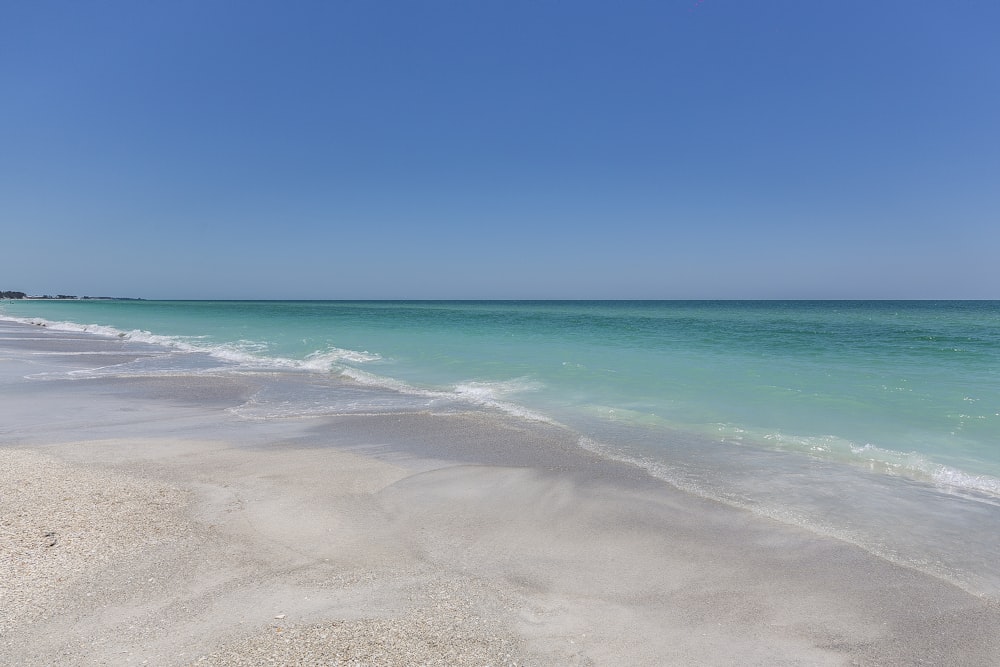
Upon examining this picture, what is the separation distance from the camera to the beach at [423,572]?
126 inches

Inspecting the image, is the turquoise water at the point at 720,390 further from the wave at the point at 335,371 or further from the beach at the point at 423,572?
the beach at the point at 423,572

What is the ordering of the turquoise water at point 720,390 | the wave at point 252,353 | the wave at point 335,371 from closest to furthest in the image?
the turquoise water at point 720,390 < the wave at point 335,371 < the wave at point 252,353

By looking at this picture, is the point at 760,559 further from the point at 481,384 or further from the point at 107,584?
the point at 481,384

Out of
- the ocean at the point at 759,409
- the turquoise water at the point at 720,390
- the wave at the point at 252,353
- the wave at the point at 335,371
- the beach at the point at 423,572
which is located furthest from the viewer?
the wave at the point at 252,353

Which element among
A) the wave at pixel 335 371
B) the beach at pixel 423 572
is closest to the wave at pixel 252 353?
the wave at pixel 335 371

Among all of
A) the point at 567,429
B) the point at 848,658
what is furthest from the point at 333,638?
the point at 567,429

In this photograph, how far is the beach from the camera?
10.5ft

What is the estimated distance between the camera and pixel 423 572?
4.05 metres

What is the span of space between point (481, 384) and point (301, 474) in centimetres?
746

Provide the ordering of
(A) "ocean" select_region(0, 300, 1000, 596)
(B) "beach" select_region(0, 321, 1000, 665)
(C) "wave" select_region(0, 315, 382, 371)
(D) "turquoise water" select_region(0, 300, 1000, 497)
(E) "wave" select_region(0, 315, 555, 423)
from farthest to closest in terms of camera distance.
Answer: (C) "wave" select_region(0, 315, 382, 371)
(E) "wave" select_region(0, 315, 555, 423)
(D) "turquoise water" select_region(0, 300, 1000, 497)
(A) "ocean" select_region(0, 300, 1000, 596)
(B) "beach" select_region(0, 321, 1000, 665)

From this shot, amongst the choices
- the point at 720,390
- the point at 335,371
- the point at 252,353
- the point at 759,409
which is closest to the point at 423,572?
the point at 759,409

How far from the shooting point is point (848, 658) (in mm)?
3217


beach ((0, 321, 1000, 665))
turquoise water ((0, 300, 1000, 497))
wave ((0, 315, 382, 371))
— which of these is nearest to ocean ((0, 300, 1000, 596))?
turquoise water ((0, 300, 1000, 497))

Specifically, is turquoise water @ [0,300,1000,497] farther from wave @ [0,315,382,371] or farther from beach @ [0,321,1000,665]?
beach @ [0,321,1000,665]
